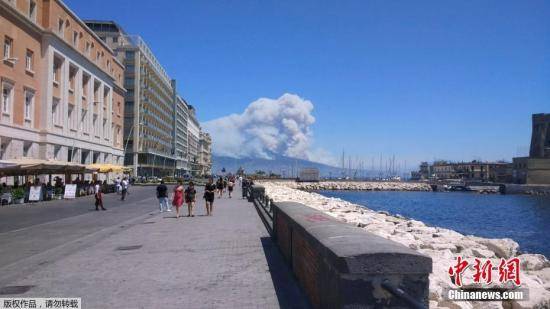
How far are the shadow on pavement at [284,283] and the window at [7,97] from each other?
32.2 metres

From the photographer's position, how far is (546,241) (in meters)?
27.8

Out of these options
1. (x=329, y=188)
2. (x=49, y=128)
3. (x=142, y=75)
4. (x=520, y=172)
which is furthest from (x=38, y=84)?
(x=520, y=172)

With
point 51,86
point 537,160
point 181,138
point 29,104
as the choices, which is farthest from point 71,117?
point 537,160

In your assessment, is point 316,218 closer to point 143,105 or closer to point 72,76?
point 72,76

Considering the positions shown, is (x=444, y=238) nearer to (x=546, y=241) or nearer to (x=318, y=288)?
(x=318, y=288)

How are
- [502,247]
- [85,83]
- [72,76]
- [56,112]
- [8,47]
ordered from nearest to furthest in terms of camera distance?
[502,247]
[8,47]
[56,112]
[72,76]
[85,83]

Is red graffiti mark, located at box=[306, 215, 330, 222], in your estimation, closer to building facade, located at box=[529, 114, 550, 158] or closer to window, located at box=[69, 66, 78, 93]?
window, located at box=[69, 66, 78, 93]

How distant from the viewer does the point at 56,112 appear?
47.0 meters

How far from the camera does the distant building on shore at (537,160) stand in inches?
4791

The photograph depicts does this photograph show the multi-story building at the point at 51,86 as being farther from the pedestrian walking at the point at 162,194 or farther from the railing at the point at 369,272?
the railing at the point at 369,272

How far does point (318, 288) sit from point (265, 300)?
1.44 meters

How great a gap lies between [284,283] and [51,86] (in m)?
42.6

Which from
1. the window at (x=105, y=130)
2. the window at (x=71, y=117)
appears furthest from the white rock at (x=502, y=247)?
the window at (x=105, y=130)

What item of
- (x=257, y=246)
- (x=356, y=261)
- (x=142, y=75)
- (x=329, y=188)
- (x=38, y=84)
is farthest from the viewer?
(x=329, y=188)
